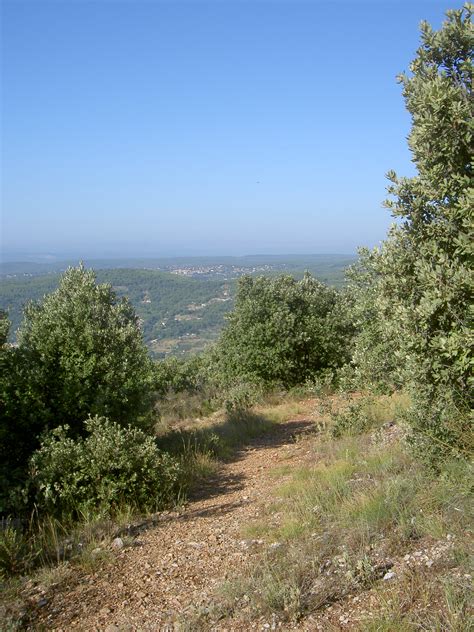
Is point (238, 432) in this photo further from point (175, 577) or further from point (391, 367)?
point (175, 577)

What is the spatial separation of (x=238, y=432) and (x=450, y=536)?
6.62 meters

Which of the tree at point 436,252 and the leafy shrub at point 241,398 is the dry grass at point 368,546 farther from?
the leafy shrub at point 241,398

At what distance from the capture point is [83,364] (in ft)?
24.2

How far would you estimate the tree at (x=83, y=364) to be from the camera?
7.16m

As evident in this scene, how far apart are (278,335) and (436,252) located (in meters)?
10.5

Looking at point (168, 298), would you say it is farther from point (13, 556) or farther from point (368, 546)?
point (368, 546)

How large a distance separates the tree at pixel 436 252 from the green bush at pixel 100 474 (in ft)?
10.7

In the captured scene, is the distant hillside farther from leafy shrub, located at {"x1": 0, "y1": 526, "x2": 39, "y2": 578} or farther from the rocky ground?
leafy shrub, located at {"x1": 0, "y1": 526, "x2": 39, "y2": 578}

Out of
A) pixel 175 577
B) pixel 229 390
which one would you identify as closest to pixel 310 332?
pixel 229 390

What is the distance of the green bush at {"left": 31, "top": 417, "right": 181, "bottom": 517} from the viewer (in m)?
5.80

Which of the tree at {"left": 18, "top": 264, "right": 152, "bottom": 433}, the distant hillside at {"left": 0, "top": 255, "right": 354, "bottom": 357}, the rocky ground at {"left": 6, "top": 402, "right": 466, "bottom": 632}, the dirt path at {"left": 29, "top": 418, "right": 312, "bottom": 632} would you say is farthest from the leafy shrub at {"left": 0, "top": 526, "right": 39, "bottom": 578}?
the distant hillside at {"left": 0, "top": 255, "right": 354, "bottom": 357}

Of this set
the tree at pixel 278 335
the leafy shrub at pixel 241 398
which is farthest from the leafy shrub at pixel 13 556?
the tree at pixel 278 335

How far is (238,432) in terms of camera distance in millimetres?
10336

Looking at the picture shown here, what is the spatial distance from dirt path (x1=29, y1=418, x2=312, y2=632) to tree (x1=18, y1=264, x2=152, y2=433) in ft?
6.39
